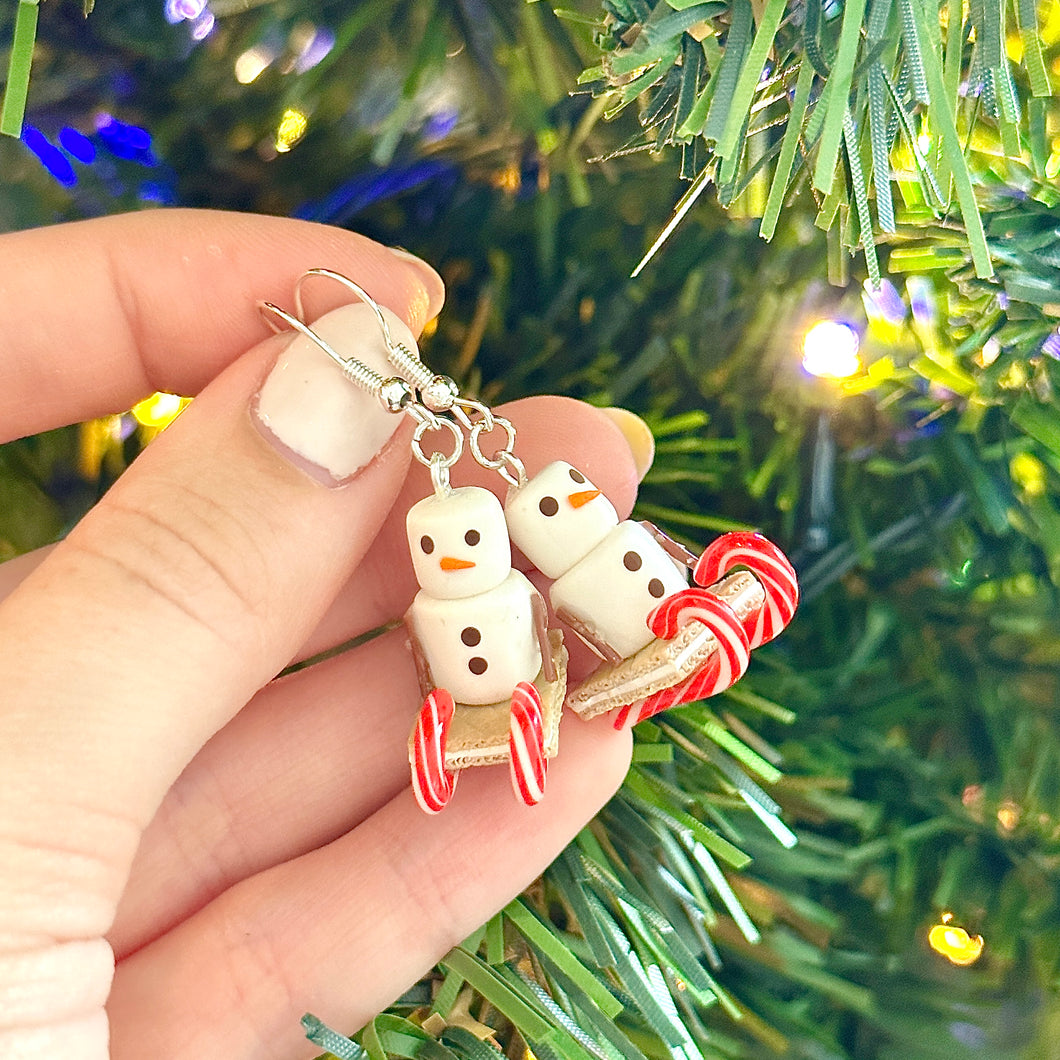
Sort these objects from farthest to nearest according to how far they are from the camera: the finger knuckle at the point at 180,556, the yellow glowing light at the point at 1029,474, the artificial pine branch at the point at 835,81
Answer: the yellow glowing light at the point at 1029,474 < the finger knuckle at the point at 180,556 < the artificial pine branch at the point at 835,81

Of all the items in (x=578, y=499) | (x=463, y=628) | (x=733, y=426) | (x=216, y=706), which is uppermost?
(x=733, y=426)

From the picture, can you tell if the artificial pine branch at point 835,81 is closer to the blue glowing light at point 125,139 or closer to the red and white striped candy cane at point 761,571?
the red and white striped candy cane at point 761,571

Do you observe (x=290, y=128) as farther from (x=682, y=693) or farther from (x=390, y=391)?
(x=682, y=693)

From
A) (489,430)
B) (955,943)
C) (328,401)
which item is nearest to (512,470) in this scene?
(489,430)

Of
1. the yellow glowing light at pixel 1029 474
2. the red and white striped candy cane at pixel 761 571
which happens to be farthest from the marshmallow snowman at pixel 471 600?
the yellow glowing light at pixel 1029 474

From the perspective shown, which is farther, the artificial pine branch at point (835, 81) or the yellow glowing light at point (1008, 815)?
the yellow glowing light at point (1008, 815)

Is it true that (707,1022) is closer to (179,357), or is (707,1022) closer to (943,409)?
(943,409)

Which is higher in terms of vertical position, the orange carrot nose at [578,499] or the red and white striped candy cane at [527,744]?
the orange carrot nose at [578,499]
